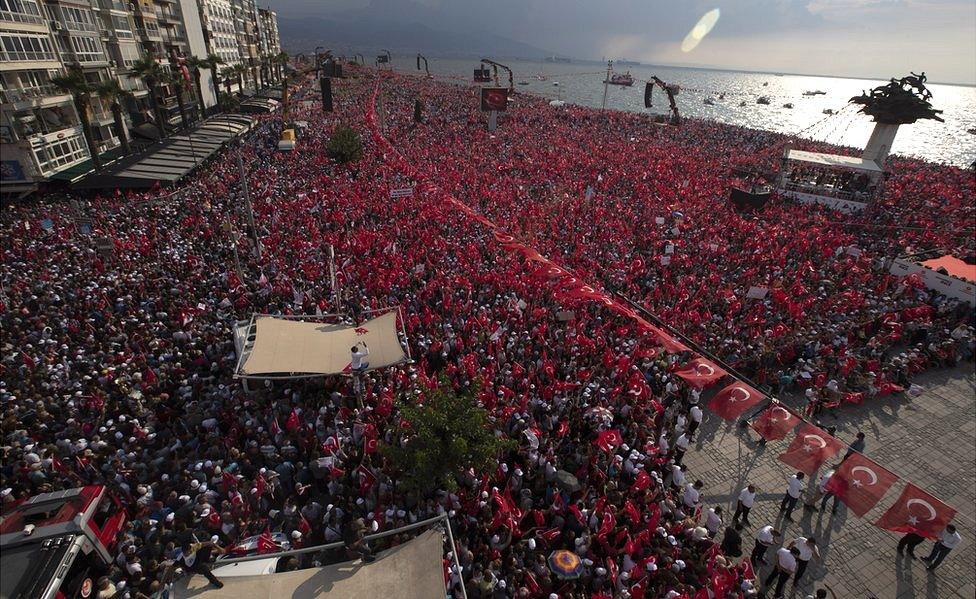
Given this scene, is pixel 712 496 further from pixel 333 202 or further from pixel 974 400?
pixel 333 202

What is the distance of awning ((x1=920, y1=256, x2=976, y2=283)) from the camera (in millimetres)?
20527

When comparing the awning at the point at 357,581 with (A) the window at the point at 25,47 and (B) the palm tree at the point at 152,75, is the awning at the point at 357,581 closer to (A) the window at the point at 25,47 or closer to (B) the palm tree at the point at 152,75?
(A) the window at the point at 25,47

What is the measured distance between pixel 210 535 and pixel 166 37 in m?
60.9

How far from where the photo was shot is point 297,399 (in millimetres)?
12727

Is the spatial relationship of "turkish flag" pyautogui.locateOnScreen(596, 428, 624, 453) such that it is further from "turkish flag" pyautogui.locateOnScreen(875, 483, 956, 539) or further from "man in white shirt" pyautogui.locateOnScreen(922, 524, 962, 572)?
"man in white shirt" pyautogui.locateOnScreen(922, 524, 962, 572)

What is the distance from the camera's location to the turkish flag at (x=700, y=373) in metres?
13.0

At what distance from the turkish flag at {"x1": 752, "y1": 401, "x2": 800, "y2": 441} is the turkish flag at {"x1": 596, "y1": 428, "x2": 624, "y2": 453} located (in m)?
3.37

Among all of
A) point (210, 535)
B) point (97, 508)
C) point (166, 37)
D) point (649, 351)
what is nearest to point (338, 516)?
point (210, 535)

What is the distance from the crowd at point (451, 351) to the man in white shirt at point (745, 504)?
1.56 ft

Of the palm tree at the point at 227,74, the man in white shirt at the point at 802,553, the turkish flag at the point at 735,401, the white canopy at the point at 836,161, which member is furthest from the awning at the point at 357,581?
the palm tree at the point at 227,74

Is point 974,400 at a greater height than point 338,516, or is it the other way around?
point 338,516

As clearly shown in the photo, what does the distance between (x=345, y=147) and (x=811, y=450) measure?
110 feet

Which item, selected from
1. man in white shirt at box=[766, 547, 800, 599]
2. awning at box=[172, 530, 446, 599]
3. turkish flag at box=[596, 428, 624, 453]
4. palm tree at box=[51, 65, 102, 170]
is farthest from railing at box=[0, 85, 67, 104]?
man in white shirt at box=[766, 547, 800, 599]

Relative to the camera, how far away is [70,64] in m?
34.3
